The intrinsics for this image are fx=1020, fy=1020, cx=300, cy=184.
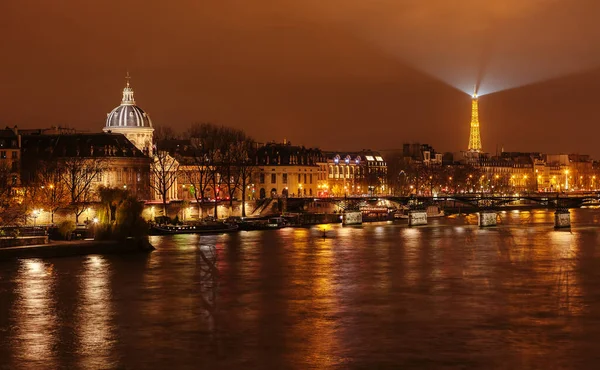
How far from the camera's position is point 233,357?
84.8 ft

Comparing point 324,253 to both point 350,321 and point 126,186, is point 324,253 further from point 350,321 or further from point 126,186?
point 126,186

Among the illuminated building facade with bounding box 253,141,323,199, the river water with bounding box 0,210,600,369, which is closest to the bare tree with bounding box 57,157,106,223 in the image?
the river water with bounding box 0,210,600,369

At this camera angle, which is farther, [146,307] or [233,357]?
[146,307]

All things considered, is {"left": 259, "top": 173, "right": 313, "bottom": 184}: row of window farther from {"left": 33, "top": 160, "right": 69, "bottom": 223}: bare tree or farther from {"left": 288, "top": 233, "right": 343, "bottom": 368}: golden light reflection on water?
{"left": 288, "top": 233, "right": 343, "bottom": 368}: golden light reflection on water

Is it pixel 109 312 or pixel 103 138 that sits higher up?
pixel 103 138

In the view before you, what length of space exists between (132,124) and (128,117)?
988 millimetres

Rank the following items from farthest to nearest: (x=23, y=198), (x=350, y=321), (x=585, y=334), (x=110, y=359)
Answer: (x=23, y=198) < (x=350, y=321) < (x=585, y=334) < (x=110, y=359)

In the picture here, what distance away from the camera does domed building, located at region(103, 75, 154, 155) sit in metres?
115

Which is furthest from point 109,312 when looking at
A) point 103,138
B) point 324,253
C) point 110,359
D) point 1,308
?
point 103,138

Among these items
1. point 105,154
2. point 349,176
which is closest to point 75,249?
point 105,154

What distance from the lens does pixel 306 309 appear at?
3294 centimetres

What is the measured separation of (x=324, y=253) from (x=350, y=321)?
2290cm

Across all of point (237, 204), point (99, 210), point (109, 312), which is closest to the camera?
point (109, 312)

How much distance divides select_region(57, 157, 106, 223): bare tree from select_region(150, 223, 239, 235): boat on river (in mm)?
6098
